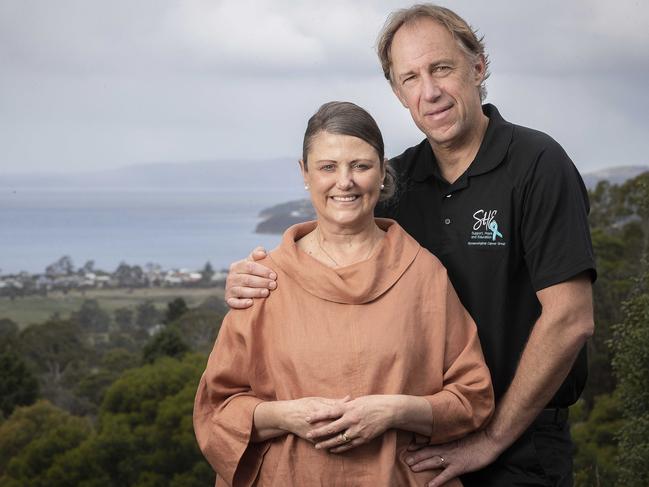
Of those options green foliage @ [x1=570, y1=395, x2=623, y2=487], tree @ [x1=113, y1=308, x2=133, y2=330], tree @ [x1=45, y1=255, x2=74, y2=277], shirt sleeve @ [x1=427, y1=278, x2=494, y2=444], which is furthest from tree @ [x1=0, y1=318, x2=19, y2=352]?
shirt sleeve @ [x1=427, y1=278, x2=494, y2=444]

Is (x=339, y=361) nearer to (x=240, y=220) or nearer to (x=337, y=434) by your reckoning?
(x=337, y=434)

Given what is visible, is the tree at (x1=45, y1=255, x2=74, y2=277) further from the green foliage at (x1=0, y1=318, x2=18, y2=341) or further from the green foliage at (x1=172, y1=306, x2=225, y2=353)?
the green foliage at (x1=172, y1=306, x2=225, y2=353)

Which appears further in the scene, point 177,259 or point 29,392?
point 177,259

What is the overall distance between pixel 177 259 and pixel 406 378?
2018 inches

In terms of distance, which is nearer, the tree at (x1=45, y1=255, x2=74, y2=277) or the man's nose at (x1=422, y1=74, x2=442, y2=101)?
the man's nose at (x1=422, y1=74, x2=442, y2=101)

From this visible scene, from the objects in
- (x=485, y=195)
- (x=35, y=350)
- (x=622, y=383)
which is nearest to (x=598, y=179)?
(x=622, y=383)

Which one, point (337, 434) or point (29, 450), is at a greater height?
point (337, 434)

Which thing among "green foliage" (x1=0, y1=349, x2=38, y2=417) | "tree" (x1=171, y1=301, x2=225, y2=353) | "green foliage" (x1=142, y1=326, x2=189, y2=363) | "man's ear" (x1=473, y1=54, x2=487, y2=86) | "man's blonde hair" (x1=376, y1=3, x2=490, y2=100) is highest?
"man's blonde hair" (x1=376, y1=3, x2=490, y2=100)

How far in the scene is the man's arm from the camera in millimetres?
3340

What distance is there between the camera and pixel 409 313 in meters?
3.13

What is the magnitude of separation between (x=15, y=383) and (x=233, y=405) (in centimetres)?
3555

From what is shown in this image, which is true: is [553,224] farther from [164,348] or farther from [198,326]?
[198,326]

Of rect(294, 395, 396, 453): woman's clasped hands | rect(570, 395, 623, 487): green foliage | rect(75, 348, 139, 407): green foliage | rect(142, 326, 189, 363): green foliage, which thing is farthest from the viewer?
rect(142, 326, 189, 363): green foliage

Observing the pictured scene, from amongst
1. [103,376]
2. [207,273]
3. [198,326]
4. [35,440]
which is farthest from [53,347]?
[207,273]
